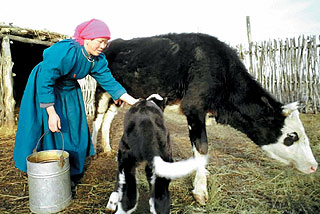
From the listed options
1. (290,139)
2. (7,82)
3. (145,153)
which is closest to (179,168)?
(145,153)

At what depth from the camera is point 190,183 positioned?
344 centimetres

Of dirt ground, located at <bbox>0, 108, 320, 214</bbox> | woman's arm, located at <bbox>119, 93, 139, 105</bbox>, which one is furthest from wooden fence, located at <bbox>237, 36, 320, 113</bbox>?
woman's arm, located at <bbox>119, 93, 139, 105</bbox>

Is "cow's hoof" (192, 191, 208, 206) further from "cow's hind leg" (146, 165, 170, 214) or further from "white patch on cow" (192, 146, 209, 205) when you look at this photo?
"cow's hind leg" (146, 165, 170, 214)

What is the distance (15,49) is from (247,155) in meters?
9.52

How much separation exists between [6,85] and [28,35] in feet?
5.33

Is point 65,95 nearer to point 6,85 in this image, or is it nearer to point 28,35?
point 6,85

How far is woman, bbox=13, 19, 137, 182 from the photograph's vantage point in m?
2.52

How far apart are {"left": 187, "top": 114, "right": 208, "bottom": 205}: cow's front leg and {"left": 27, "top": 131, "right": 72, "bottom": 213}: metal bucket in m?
1.54

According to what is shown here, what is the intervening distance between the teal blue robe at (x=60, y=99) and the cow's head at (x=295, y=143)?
222cm

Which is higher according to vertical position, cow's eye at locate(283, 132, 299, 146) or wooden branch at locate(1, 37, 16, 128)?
wooden branch at locate(1, 37, 16, 128)

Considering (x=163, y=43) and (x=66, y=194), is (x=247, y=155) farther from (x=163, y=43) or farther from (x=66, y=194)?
Answer: (x=66, y=194)

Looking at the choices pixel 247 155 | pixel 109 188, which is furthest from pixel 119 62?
pixel 247 155

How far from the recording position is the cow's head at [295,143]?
3.20 metres

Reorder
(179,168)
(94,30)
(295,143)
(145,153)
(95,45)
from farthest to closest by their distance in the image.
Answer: (295,143) < (95,45) < (94,30) < (145,153) < (179,168)
